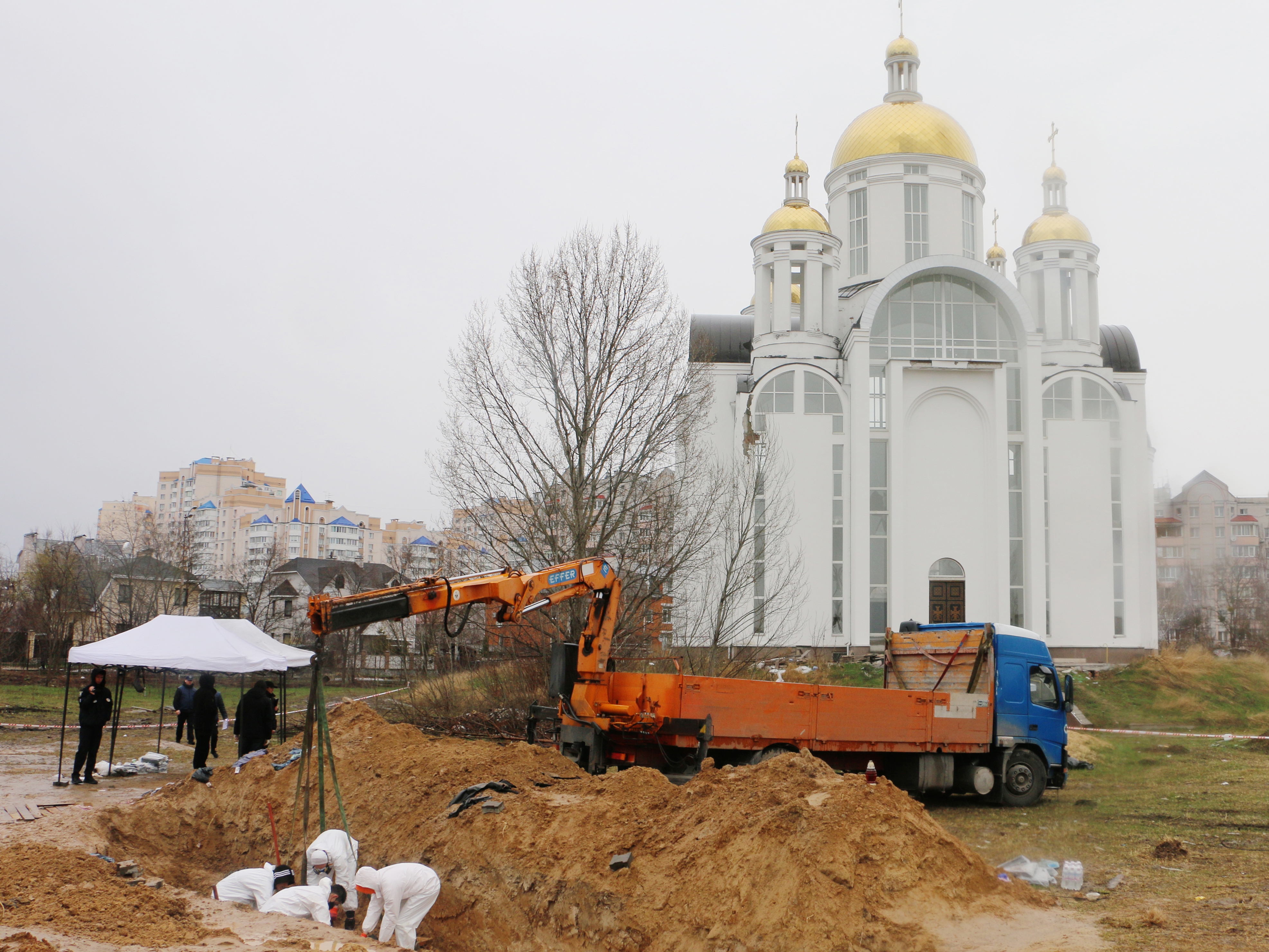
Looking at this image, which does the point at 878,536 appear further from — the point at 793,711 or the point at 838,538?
the point at 793,711

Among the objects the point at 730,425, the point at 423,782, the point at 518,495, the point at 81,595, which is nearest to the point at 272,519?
the point at 81,595

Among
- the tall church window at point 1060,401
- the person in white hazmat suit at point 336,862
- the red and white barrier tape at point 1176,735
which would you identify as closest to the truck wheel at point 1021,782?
the red and white barrier tape at point 1176,735

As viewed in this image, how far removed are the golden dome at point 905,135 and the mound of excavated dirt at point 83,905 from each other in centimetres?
3819

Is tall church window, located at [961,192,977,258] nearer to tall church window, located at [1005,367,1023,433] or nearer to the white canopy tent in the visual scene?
tall church window, located at [1005,367,1023,433]

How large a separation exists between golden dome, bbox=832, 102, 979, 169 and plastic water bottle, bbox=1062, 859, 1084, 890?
35.2 meters

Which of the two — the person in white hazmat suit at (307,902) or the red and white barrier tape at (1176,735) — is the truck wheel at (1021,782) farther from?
the person in white hazmat suit at (307,902)

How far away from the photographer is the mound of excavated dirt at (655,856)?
811 centimetres

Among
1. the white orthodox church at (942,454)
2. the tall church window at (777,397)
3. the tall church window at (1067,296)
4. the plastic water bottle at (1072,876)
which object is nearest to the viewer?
the plastic water bottle at (1072,876)

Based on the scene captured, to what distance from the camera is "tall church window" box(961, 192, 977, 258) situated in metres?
41.1

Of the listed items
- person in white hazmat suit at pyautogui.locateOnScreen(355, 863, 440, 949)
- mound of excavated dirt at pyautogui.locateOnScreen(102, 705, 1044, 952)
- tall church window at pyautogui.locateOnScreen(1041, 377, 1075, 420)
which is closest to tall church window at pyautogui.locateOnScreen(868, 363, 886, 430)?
tall church window at pyautogui.locateOnScreen(1041, 377, 1075, 420)

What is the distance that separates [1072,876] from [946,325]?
1146 inches

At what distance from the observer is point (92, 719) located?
15.9 metres

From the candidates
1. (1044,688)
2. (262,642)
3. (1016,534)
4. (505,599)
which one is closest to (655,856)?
(505,599)

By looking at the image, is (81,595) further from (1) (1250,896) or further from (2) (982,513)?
(1) (1250,896)
